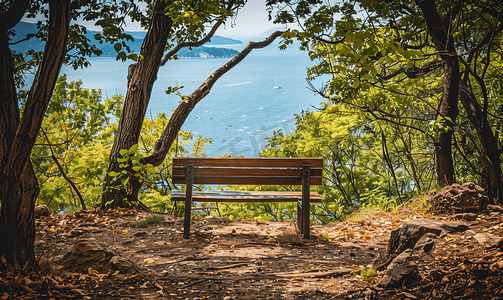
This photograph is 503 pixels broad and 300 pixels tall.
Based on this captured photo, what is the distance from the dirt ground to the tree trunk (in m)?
0.34

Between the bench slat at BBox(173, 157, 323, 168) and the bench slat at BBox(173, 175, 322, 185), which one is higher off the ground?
the bench slat at BBox(173, 157, 323, 168)

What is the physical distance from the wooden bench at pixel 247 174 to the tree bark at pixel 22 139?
176 centimetres

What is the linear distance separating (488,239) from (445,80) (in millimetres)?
2909

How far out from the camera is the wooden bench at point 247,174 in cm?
424

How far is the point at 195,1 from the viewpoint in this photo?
471 centimetres

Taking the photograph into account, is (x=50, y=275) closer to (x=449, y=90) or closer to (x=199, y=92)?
(x=199, y=92)

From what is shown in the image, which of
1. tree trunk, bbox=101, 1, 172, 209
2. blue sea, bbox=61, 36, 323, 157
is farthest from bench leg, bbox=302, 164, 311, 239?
blue sea, bbox=61, 36, 323, 157

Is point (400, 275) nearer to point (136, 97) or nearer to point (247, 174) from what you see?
point (247, 174)

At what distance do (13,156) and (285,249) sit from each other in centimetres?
281

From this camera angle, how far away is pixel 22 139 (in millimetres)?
2613

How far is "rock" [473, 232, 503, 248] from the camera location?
2.64 meters

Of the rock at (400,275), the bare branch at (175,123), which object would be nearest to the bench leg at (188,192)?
the bare branch at (175,123)

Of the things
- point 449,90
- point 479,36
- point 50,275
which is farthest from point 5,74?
point 479,36

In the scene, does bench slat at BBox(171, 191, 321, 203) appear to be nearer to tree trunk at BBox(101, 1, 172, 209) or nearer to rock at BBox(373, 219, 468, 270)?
rock at BBox(373, 219, 468, 270)
